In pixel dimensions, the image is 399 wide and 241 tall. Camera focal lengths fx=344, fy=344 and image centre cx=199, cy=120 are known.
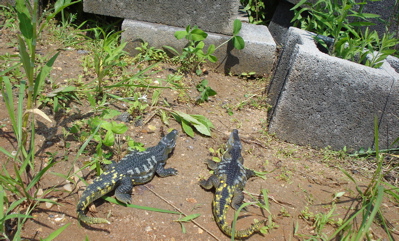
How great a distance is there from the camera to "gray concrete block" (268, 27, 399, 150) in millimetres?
3879

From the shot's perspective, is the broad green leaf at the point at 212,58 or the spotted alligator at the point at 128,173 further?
the broad green leaf at the point at 212,58

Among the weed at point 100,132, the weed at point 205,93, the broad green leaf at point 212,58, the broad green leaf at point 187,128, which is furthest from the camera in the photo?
the broad green leaf at point 212,58

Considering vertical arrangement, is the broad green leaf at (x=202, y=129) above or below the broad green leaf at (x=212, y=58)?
below

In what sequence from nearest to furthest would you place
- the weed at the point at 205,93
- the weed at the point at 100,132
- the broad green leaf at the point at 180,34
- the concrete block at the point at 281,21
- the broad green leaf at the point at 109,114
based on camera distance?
1. the weed at the point at 100,132
2. the broad green leaf at the point at 109,114
3. the weed at the point at 205,93
4. the broad green leaf at the point at 180,34
5. the concrete block at the point at 281,21

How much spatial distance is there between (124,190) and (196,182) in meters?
0.78

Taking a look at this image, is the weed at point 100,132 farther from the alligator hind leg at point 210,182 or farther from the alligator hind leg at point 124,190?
the alligator hind leg at point 210,182

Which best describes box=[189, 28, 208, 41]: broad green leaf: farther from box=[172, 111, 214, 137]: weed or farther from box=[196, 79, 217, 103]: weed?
box=[172, 111, 214, 137]: weed

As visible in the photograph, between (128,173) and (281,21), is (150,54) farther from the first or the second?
(281,21)

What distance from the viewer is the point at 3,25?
5.27 m

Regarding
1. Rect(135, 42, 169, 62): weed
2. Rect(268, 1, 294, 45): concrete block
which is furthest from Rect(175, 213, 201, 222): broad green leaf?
Rect(268, 1, 294, 45): concrete block

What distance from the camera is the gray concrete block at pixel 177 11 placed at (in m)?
5.20

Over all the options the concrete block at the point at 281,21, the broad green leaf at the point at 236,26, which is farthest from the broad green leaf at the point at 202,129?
the concrete block at the point at 281,21

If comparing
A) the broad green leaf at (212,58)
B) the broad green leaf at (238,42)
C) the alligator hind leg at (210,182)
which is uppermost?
the broad green leaf at (238,42)

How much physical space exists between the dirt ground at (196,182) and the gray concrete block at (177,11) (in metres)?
1.04
